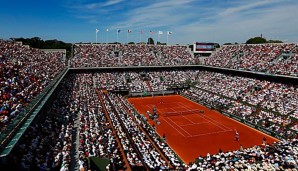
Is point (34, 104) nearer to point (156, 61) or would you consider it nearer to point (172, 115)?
point (172, 115)

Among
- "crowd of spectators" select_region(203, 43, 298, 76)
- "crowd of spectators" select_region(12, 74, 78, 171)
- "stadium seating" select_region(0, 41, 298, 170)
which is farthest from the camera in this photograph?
"crowd of spectators" select_region(203, 43, 298, 76)

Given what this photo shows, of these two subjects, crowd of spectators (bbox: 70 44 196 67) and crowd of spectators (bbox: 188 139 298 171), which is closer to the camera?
crowd of spectators (bbox: 188 139 298 171)

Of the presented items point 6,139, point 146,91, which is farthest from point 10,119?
point 146,91

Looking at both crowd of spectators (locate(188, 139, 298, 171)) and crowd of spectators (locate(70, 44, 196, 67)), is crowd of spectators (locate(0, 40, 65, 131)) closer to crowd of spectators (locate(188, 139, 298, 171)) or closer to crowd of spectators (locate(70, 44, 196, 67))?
crowd of spectators (locate(188, 139, 298, 171))

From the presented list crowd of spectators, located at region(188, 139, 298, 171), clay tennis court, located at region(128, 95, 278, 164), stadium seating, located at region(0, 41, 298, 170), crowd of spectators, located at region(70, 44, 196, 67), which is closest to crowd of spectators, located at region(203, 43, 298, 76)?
stadium seating, located at region(0, 41, 298, 170)

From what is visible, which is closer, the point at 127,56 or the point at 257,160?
the point at 257,160

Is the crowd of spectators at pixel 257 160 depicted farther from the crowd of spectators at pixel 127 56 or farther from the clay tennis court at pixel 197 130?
the crowd of spectators at pixel 127 56

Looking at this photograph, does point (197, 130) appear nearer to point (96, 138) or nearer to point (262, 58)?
point (96, 138)

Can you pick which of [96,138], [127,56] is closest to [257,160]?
[96,138]
